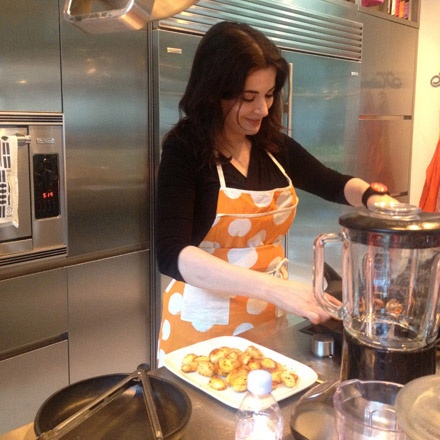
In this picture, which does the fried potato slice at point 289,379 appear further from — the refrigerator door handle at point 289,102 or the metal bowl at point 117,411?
the refrigerator door handle at point 289,102

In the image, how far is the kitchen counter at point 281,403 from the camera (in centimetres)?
80

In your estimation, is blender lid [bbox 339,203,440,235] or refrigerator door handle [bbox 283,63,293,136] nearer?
blender lid [bbox 339,203,440,235]

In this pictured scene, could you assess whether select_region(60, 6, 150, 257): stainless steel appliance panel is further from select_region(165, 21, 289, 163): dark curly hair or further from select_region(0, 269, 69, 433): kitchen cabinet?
select_region(165, 21, 289, 163): dark curly hair

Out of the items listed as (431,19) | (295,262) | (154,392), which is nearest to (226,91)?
(154,392)

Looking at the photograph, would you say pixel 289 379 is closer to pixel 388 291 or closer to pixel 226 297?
pixel 388 291

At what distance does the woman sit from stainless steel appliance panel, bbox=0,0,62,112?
623 mm

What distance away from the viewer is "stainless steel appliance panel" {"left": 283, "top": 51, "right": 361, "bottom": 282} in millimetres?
2686

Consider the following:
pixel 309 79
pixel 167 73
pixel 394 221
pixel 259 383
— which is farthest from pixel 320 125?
pixel 259 383

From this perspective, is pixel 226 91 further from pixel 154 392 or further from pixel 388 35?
pixel 388 35

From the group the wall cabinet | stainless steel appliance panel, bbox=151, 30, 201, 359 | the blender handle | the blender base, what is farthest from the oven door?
the wall cabinet

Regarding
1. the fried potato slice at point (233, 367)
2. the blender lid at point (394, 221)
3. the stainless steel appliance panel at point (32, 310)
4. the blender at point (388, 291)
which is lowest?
the stainless steel appliance panel at point (32, 310)

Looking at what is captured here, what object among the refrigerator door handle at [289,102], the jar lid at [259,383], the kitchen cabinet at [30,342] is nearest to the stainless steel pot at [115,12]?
the jar lid at [259,383]

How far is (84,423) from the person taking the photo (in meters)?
0.77

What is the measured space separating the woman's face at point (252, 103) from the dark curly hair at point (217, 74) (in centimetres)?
1
